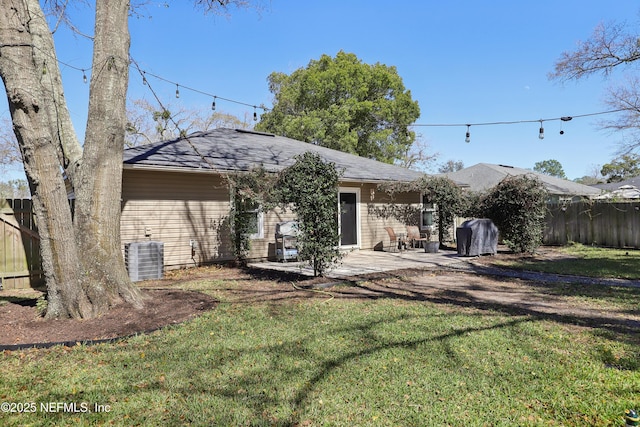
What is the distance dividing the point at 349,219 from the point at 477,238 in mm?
3892

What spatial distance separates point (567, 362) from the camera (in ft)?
10.8

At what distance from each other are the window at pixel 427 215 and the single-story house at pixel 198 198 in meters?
2.93

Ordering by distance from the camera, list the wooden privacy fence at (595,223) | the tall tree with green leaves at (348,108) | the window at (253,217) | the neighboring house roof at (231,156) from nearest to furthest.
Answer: the neighboring house roof at (231,156)
the window at (253,217)
the wooden privacy fence at (595,223)
the tall tree with green leaves at (348,108)

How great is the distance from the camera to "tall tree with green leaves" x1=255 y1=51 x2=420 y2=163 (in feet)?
77.4

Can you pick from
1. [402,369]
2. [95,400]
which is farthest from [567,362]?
[95,400]

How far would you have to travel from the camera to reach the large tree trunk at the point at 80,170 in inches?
170

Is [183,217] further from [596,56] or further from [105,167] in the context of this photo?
[596,56]

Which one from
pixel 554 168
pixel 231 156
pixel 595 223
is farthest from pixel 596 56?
pixel 554 168

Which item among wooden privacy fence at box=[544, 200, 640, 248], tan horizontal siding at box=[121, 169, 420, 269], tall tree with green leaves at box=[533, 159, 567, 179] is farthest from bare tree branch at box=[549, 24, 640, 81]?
tall tree with green leaves at box=[533, 159, 567, 179]

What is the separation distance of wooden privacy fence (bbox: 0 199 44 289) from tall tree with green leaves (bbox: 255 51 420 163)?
689 inches

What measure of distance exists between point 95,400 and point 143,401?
36 centimetres

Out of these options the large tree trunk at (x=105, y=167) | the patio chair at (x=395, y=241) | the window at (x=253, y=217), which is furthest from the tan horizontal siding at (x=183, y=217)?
the patio chair at (x=395, y=241)

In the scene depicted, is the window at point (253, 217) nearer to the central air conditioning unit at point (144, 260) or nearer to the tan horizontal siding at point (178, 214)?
the tan horizontal siding at point (178, 214)

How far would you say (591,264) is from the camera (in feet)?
29.7
